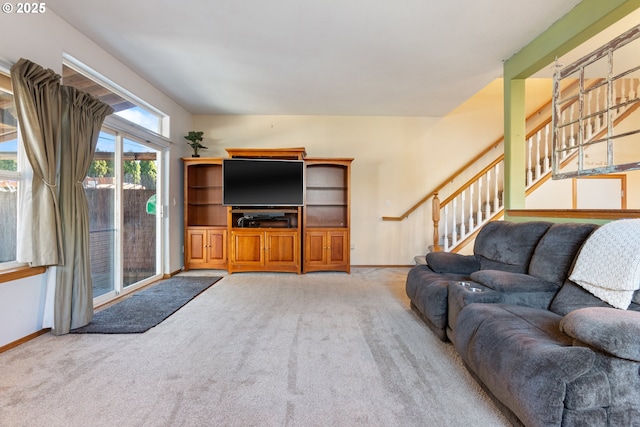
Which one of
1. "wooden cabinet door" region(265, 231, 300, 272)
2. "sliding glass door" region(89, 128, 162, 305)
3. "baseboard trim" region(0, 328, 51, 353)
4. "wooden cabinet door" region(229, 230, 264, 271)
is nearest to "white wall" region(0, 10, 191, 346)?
"baseboard trim" region(0, 328, 51, 353)

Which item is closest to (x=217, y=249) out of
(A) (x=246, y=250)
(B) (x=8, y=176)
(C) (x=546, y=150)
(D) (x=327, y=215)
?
(A) (x=246, y=250)

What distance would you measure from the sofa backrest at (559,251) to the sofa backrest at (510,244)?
134 millimetres

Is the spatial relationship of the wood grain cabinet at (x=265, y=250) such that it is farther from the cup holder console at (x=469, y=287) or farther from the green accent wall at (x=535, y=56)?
the green accent wall at (x=535, y=56)

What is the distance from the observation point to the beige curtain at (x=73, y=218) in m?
2.49

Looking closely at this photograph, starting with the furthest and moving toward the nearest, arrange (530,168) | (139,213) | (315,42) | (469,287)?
1. (530,168)
2. (139,213)
3. (315,42)
4. (469,287)

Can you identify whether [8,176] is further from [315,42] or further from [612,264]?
[612,264]

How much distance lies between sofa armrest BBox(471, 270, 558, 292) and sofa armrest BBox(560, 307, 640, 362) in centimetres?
67

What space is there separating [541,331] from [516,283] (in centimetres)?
54

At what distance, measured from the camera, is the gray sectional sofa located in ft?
3.78

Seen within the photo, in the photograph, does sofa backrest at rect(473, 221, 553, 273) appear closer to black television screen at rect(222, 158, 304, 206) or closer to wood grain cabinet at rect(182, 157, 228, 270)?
black television screen at rect(222, 158, 304, 206)

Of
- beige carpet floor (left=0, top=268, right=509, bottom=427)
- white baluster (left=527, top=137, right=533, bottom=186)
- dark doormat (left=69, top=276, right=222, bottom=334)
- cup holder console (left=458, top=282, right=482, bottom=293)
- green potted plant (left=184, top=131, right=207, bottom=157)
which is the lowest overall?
beige carpet floor (left=0, top=268, right=509, bottom=427)

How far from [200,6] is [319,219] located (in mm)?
3625

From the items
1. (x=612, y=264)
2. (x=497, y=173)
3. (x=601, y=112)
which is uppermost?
(x=601, y=112)

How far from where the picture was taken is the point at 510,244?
2.47 metres
